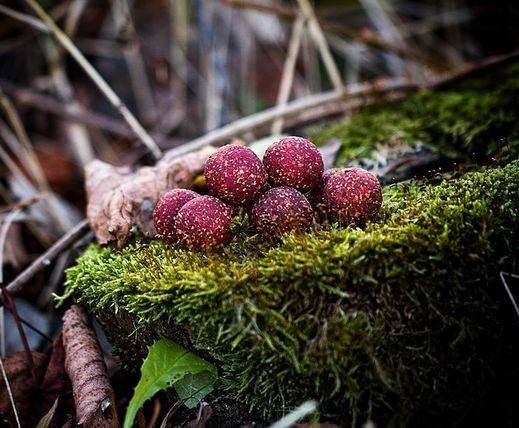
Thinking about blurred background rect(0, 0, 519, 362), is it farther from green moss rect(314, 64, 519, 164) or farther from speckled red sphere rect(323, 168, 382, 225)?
speckled red sphere rect(323, 168, 382, 225)

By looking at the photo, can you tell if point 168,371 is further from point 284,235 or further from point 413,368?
point 413,368

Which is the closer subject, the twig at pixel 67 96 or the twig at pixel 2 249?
the twig at pixel 2 249

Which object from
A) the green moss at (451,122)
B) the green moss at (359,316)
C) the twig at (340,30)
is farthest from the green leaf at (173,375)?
the twig at (340,30)

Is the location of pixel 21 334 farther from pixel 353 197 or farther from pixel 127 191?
pixel 353 197

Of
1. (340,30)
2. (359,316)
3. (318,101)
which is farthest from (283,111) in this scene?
(359,316)

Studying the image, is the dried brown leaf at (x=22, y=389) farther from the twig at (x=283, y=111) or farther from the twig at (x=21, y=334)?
the twig at (x=283, y=111)

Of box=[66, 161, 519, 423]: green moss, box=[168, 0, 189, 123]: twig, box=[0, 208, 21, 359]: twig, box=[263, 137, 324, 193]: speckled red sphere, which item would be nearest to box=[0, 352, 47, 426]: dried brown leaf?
box=[0, 208, 21, 359]: twig
